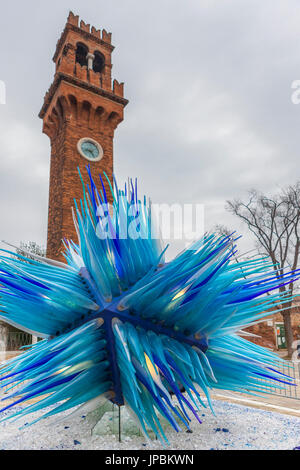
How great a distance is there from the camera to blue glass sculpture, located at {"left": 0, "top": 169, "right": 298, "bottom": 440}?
81.8 inches

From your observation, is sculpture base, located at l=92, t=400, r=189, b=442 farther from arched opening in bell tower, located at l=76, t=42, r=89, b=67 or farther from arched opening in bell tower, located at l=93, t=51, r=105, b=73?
arched opening in bell tower, located at l=76, t=42, r=89, b=67

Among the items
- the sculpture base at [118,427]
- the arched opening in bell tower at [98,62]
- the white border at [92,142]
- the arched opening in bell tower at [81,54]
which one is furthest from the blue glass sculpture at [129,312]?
the arched opening in bell tower at [81,54]

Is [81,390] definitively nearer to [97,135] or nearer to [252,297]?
[252,297]

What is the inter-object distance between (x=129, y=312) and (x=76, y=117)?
15063 mm

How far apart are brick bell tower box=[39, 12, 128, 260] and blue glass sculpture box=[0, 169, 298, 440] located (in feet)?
36.3

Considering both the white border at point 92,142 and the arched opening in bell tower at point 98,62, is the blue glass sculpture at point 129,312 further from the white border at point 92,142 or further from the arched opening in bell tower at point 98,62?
the arched opening in bell tower at point 98,62

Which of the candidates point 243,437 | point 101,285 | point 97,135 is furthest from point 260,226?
point 101,285

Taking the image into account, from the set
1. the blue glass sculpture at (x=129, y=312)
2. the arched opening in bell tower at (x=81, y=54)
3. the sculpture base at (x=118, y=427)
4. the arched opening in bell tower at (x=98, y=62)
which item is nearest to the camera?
the blue glass sculpture at (x=129, y=312)

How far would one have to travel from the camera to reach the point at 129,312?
2.19 metres

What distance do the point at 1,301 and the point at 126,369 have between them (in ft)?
3.61

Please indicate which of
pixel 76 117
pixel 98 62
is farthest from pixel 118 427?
pixel 98 62

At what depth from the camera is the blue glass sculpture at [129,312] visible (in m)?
2.08

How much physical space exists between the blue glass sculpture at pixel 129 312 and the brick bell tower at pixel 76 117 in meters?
11.1

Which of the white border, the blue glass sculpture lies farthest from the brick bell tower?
the blue glass sculpture
